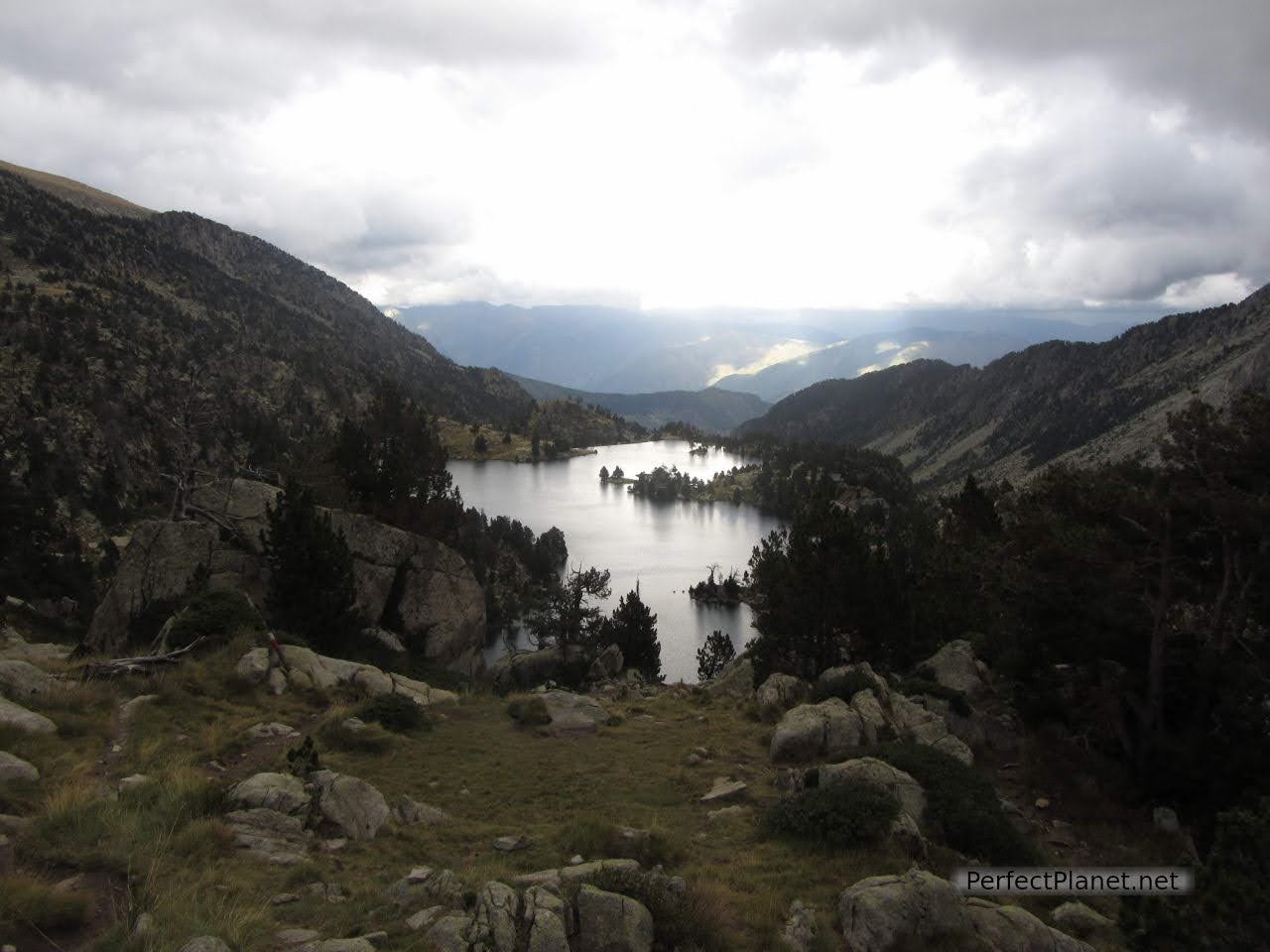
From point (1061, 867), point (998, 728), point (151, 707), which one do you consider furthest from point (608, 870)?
point (998, 728)

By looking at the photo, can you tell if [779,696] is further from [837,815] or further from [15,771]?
[15,771]

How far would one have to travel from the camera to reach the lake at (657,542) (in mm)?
87812

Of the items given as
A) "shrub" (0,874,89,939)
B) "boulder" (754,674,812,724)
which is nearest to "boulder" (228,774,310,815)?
"shrub" (0,874,89,939)

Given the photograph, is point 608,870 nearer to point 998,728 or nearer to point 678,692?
point 998,728

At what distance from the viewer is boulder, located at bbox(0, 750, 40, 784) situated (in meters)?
10.4

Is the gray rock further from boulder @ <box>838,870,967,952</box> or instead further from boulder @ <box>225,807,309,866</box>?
boulder @ <box>838,870,967,952</box>

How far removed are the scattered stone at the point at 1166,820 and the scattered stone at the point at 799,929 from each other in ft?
43.4

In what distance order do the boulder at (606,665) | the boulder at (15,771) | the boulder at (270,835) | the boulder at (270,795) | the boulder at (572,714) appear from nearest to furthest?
the boulder at (270,835), the boulder at (15,771), the boulder at (270,795), the boulder at (572,714), the boulder at (606,665)

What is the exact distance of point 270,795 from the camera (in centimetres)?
1143

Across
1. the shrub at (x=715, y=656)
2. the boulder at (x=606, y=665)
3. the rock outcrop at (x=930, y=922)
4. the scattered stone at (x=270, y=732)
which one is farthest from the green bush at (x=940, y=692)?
the shrub at (x=715, y=656)

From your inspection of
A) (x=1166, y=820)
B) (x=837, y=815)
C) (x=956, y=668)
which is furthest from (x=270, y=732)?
(x=956, y=668)

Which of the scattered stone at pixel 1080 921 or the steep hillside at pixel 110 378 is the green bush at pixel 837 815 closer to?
the scattered stone at pixel 1080 921

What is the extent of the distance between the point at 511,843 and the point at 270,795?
4079mm

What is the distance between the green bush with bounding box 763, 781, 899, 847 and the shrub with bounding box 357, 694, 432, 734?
9830 millimetres
